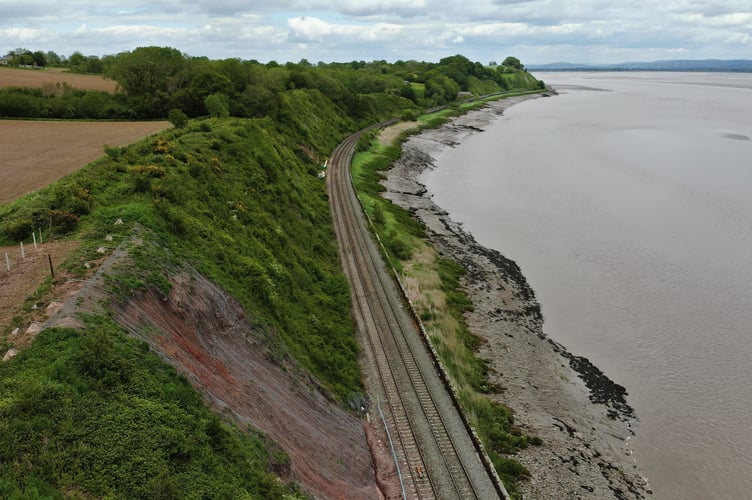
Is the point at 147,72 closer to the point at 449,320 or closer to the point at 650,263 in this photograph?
the point at 449,320

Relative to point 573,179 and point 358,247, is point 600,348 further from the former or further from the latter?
point 573,179

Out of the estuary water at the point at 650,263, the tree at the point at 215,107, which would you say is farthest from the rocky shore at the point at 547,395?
the tree at the point at 215,107

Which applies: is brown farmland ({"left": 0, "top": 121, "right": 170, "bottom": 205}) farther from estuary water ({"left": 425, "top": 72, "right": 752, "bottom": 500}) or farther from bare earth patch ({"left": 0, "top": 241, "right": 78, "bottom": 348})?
estuary water ({"left": 425, "top": 72, "right": 752, "bottom": 500})

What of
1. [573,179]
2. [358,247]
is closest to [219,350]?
[358,247]

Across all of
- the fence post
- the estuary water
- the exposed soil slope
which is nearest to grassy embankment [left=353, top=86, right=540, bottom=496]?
the fence post

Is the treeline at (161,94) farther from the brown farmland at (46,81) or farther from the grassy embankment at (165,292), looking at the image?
the grassy embankment at (165,292)

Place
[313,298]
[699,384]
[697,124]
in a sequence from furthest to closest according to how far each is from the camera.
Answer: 1. [697,124]
2. [313,298]
3. [699,384]
